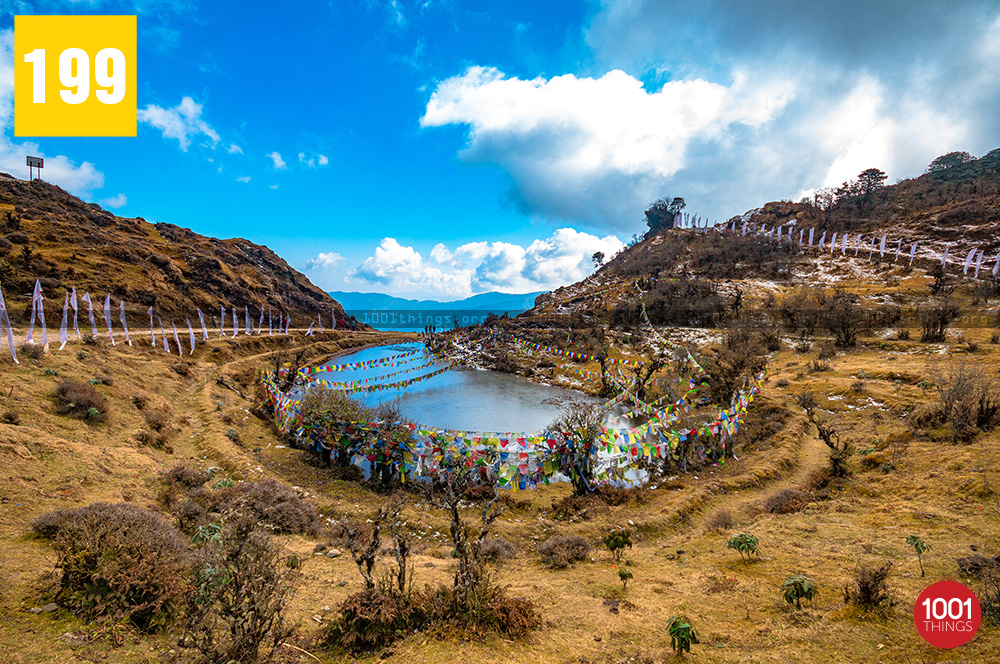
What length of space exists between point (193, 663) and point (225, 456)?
46.3 feet

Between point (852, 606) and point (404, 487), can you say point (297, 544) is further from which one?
point (852, 606)

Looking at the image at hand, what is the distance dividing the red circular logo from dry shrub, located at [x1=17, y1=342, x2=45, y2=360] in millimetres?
33894

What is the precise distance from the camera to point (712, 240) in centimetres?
9544

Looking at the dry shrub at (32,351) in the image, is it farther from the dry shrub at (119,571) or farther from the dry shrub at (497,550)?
the dry shrub at (497,550)

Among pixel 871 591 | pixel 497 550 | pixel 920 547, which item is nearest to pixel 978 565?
pixel 920 547

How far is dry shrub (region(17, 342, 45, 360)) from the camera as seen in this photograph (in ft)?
65.4

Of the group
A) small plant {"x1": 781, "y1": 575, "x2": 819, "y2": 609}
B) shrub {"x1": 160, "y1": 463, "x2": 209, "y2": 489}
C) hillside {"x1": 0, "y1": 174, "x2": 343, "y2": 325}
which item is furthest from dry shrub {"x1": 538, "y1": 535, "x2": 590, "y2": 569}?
hillside {"x1": 0, "y1": 174, "x2": 343, "y2": 325}

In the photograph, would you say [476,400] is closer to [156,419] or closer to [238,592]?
[156,419]

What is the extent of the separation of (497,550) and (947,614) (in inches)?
364

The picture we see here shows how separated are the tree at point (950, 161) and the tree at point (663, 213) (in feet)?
233

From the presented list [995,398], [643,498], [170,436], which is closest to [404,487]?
[643,498]

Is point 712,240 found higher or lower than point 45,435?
higher

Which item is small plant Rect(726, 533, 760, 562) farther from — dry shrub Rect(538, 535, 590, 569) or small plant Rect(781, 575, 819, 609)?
dry shrub Rect(538, 535, 590, 569)

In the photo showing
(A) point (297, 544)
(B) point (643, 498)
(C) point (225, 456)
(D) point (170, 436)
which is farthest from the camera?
(D) point (170, 436)
